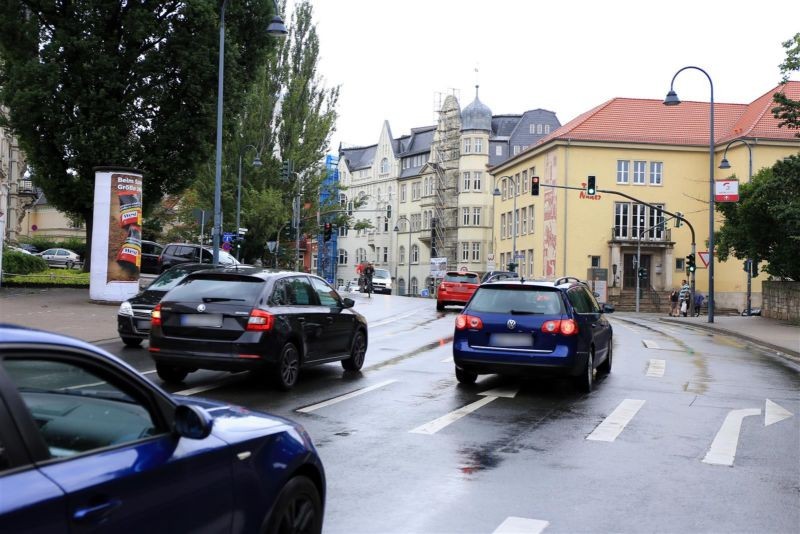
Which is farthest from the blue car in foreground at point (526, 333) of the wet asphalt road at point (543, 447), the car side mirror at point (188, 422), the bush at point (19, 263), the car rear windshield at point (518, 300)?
the bush at point (19, 263)

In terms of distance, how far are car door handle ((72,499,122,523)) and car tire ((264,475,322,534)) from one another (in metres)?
1.02

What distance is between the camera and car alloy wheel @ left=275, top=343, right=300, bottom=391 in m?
10.7

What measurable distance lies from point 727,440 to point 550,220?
5830 cm

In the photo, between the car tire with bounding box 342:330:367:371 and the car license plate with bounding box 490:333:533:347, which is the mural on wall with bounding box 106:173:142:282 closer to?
the car tire with bounding box 342:330:367:371

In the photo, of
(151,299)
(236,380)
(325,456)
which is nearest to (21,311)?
(151,299)

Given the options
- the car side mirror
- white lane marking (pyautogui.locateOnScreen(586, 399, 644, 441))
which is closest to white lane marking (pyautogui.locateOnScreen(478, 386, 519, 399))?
white lane marking (pyautogui.locateOnScreen(586, 399, 644, 441))

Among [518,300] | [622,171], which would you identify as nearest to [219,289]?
[518,300]

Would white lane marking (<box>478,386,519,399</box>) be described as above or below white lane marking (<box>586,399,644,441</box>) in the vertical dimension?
above

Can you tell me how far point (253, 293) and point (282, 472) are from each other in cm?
700

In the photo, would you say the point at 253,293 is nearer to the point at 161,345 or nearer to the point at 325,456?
the point at 161,345

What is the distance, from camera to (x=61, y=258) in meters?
61.0

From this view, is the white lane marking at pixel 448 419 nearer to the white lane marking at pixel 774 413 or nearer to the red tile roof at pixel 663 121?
the white lane marking at pixel 774 413

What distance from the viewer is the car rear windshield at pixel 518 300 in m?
11.6

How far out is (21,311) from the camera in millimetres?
21234
